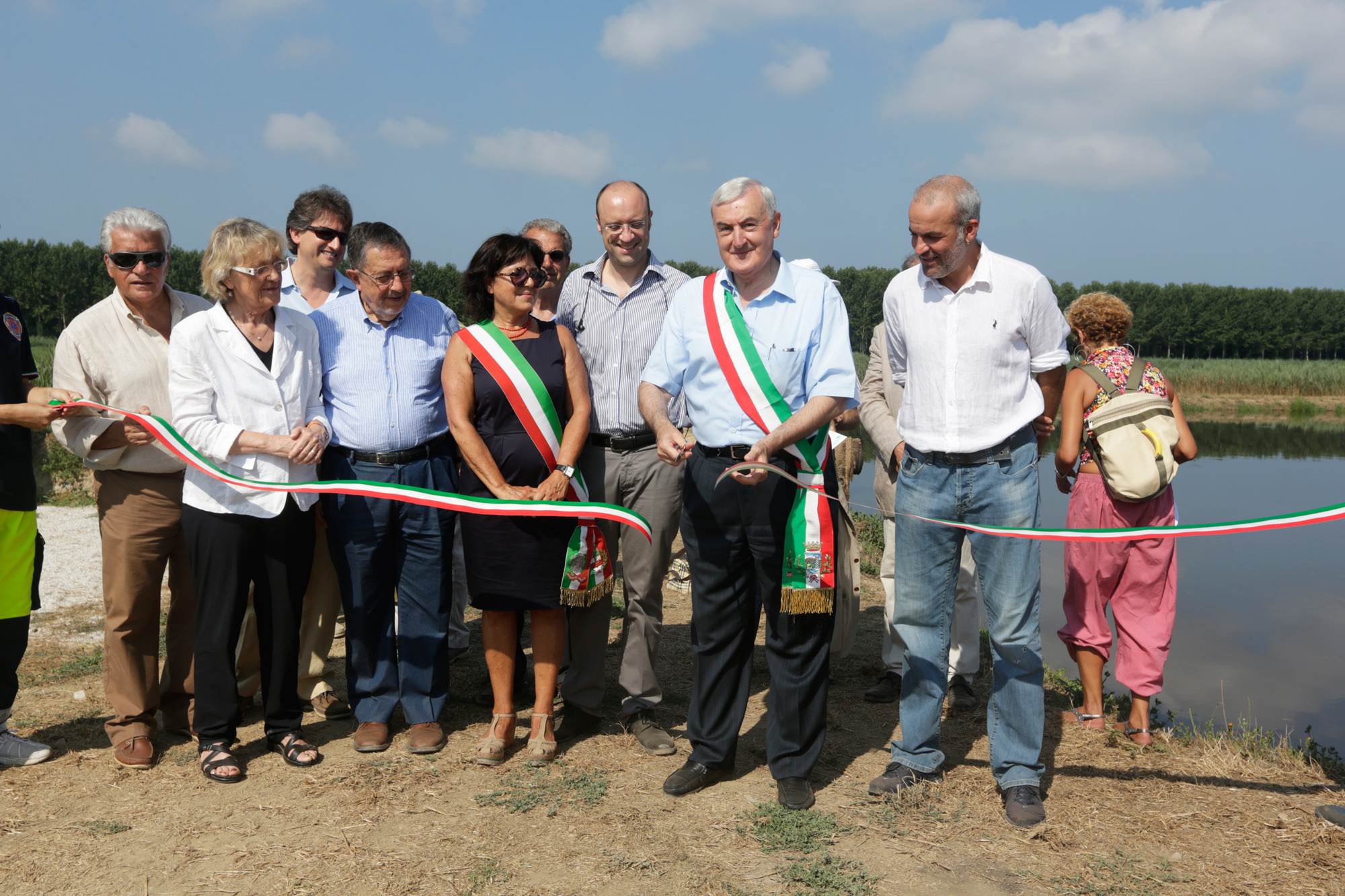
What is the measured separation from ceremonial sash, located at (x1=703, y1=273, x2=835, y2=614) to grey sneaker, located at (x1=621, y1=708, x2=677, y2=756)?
1137 millimetres

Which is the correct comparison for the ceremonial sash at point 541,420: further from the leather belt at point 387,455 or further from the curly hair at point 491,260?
the leather belt at point 387,455

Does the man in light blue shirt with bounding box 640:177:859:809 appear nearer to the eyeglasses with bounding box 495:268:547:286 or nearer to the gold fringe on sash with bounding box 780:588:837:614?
the gold fringe on sash with bounding box 780:588:837:614

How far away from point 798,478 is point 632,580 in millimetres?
1175

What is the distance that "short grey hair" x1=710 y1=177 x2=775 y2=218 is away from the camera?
3500 mm

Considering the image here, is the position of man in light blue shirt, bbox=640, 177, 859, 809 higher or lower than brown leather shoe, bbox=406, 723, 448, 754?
higher

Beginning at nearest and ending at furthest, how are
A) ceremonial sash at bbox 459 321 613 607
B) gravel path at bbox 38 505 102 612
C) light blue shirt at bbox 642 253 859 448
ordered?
light blue shirt at bbox 642 253 859 448 → ceremonial sash at bbox 459 321 613 607 → gravel path at bbox 38 505 102 612

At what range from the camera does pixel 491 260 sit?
3.92 metres

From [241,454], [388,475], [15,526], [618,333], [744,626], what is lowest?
[744,626]

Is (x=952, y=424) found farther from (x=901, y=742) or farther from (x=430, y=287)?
(x=430, y=287)

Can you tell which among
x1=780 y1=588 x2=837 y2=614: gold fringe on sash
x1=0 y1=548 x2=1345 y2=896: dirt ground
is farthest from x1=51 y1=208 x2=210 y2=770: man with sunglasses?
x1=780 y1=588 x2=837 y2=614: gold fringe on sash

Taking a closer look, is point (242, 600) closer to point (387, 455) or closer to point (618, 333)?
point (387, 455)

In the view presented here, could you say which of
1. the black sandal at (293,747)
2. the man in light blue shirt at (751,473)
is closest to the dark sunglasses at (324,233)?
the man in light blue shirt at (751,473)

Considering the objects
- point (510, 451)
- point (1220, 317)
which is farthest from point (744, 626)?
point (1220, 317)

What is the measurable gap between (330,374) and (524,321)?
3.09 feet
